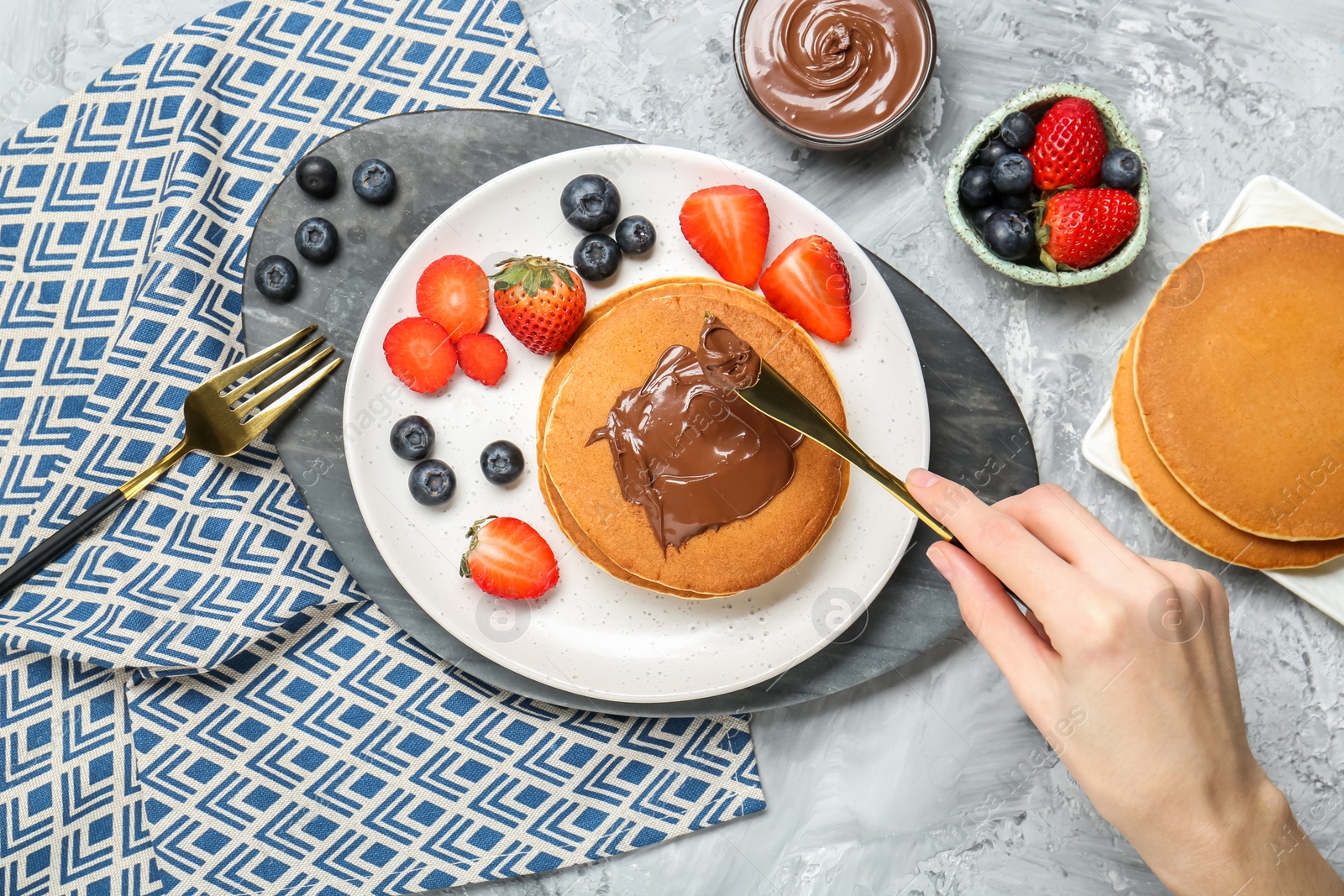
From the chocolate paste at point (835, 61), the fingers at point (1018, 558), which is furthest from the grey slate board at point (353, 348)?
the fingers at point (1018, 558)

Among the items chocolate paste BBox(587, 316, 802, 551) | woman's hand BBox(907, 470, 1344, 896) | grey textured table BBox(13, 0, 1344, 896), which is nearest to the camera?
woman's hand BBox(907, 470, 1344, 896)

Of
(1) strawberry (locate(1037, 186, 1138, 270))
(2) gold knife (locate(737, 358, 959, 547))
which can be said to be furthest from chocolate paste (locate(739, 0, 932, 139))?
(2) gold knife (locate(737, 358, 959, 547))

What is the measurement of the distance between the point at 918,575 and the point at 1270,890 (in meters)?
1.14

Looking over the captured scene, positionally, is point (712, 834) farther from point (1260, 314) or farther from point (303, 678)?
→ point (1260, 314)

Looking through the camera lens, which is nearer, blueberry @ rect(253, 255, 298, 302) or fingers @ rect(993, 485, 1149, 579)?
fingers @ rect(993, 485, 1149, 579)

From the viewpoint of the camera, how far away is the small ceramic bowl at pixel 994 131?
2.61 meters

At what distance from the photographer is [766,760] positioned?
9.39 feet

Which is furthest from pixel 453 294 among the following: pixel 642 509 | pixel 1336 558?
pixel 1336 558

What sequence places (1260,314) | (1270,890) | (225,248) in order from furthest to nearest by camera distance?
(225,248) → (1260,314) → (1270,890)

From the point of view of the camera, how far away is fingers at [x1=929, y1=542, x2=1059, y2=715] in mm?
1854

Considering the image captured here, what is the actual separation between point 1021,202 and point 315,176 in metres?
2.07

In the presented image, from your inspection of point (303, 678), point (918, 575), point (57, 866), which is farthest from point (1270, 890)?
point (57, 866)

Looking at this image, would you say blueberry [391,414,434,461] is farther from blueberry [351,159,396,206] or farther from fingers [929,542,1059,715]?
fingers [929,542,1059,715]

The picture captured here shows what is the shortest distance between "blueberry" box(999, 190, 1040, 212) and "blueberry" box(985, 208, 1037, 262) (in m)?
0.04
